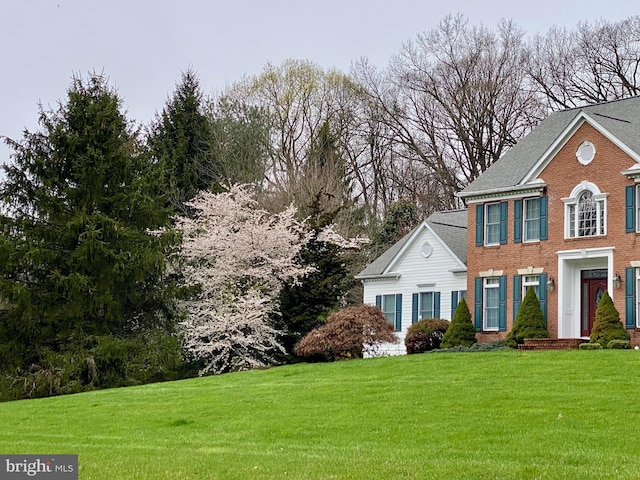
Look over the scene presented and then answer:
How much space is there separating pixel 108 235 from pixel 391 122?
2122 cm

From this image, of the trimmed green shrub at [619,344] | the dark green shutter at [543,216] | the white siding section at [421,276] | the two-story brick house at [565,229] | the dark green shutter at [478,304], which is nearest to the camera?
the trimmed green shrub at [619,344]

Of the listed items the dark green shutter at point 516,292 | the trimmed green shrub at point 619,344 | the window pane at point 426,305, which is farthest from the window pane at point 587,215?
the window pane at point 426,305

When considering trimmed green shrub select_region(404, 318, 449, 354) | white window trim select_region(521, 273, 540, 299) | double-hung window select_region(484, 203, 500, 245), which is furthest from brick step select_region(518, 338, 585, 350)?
double-hung window select_region(484, 203, 500, 245)

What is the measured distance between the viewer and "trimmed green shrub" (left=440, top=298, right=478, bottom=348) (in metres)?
32.1

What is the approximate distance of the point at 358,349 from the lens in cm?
3073

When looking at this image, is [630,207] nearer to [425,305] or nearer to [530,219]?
[530,219]

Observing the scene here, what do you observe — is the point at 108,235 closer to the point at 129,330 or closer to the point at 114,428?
the point at 129,330

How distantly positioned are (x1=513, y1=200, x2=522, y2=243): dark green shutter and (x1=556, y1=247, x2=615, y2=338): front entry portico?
1719mm

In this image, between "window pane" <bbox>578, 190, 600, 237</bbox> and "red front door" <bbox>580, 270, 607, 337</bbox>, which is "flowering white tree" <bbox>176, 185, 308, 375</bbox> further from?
"window pane" <bbox>578, 190, 600, 237</bbox>

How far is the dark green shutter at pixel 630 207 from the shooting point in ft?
98.2

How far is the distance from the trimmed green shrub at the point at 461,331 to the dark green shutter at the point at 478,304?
24.4 inches

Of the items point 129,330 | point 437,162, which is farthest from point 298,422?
point 437,162

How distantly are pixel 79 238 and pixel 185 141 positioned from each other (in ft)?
57.7

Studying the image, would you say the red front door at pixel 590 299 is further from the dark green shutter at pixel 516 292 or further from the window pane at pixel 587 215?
the dark green shutter at pixel 516 292
